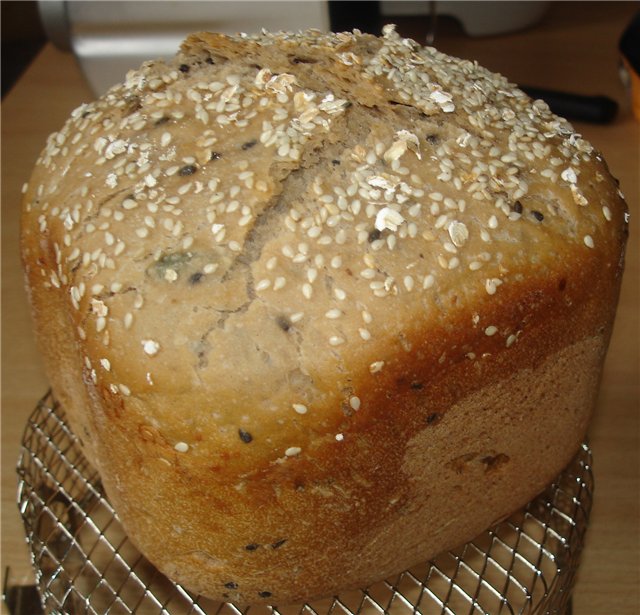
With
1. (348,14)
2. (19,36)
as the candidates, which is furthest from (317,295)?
(19,36)

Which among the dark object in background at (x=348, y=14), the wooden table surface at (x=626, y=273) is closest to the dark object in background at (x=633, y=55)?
the wooden table surface at (x=626, y=273)

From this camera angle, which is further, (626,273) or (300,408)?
(626,273)

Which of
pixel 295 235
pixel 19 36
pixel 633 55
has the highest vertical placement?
pixel 295 235

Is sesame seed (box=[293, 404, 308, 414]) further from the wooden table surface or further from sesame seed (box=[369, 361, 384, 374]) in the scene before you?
the wooden table surface

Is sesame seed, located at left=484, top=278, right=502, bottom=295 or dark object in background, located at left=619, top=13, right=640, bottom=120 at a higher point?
sesame seed, located at left=484, top=278, right=502, bottom=295

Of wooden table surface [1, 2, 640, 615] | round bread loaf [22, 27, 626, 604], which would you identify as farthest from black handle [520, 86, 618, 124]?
round bread loaf [22, 27, 626, 604]

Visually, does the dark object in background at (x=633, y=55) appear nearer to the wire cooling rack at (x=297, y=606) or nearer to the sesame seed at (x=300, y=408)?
the wire cooling rack at (x=297, y=606)

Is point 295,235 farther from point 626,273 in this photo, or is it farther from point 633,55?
point 633,55
